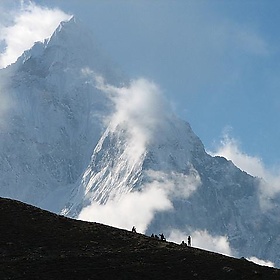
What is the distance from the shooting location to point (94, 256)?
179 ft

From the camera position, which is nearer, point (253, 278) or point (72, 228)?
point (253, 278)

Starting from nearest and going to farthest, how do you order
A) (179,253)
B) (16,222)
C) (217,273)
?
(217,273) < (179,253) < (16,222)

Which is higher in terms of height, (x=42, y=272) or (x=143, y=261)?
(x=143, y=261)

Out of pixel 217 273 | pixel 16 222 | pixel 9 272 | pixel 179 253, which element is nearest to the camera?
pixel 9 272

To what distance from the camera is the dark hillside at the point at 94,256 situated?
50625mm

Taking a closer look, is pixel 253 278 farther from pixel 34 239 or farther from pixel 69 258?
pixel 34 239

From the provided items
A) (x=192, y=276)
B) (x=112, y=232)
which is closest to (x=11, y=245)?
(x=112, y=232)

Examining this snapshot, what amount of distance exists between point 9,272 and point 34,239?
29.9ft

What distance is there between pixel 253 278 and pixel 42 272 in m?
17.2

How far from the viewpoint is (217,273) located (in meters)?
52.8

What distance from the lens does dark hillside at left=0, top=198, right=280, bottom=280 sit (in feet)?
166

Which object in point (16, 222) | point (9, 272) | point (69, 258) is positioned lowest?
point (9, 272)

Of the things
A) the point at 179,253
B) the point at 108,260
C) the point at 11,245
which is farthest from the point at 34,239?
the point at 179,253

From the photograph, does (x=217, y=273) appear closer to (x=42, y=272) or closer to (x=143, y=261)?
(x=143, y=261)
